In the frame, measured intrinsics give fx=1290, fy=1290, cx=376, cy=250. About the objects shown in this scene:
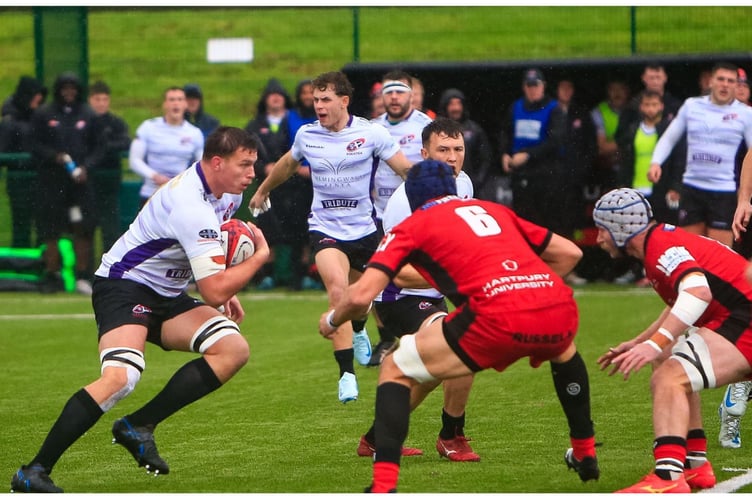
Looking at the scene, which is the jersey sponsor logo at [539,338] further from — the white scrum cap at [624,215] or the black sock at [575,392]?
the white scrum cap at [624,215]

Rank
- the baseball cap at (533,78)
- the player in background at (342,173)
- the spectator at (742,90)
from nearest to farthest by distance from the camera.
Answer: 1. the player in background at (342,173)
2. the spectator at (742,90)
3. the baseball cap at (533,78)

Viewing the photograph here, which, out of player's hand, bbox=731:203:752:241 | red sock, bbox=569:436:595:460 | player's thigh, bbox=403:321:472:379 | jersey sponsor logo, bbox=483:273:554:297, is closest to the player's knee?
player's thigh, bbox=403:321:472:379

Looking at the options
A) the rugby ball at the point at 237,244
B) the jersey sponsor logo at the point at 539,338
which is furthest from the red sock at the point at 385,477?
the rugby ball at the point at 237,244

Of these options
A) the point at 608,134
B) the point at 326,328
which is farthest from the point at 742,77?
the point at 326,328

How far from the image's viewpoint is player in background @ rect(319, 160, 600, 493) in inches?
233

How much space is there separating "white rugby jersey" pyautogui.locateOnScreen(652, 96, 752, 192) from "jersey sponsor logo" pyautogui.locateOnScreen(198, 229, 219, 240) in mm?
6545

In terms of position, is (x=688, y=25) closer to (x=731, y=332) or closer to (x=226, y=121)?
(x=226, y=121)

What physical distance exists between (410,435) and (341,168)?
241 cm

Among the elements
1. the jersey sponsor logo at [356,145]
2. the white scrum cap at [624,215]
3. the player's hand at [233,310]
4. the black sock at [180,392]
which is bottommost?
the black sock at [180,392]

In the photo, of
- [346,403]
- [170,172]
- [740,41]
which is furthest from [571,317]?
[740,41]

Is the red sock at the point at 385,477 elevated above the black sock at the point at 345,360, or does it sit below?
above

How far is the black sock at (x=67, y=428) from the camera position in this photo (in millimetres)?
6613

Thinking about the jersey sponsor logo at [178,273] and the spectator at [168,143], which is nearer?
the jersey sponsor logo at [178,273]

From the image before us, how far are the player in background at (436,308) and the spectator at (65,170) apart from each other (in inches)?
357
